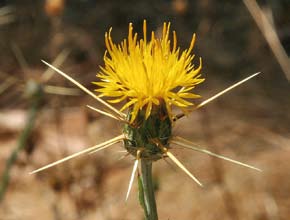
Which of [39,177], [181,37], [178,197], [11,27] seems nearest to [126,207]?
[178,197]

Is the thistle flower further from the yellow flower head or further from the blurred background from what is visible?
the blurred background

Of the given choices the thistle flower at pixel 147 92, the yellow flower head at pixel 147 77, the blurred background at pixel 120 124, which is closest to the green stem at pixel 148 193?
the thistle flower at pixel 147 92

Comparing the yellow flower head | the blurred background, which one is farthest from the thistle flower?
the blurred background

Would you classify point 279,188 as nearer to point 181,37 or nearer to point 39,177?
point 39,177

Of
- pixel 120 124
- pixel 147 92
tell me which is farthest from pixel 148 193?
pixel 120 124

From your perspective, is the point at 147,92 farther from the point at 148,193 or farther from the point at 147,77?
the point at 148,193

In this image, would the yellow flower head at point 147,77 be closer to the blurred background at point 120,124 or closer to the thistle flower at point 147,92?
the thistle flower at point 147,92
